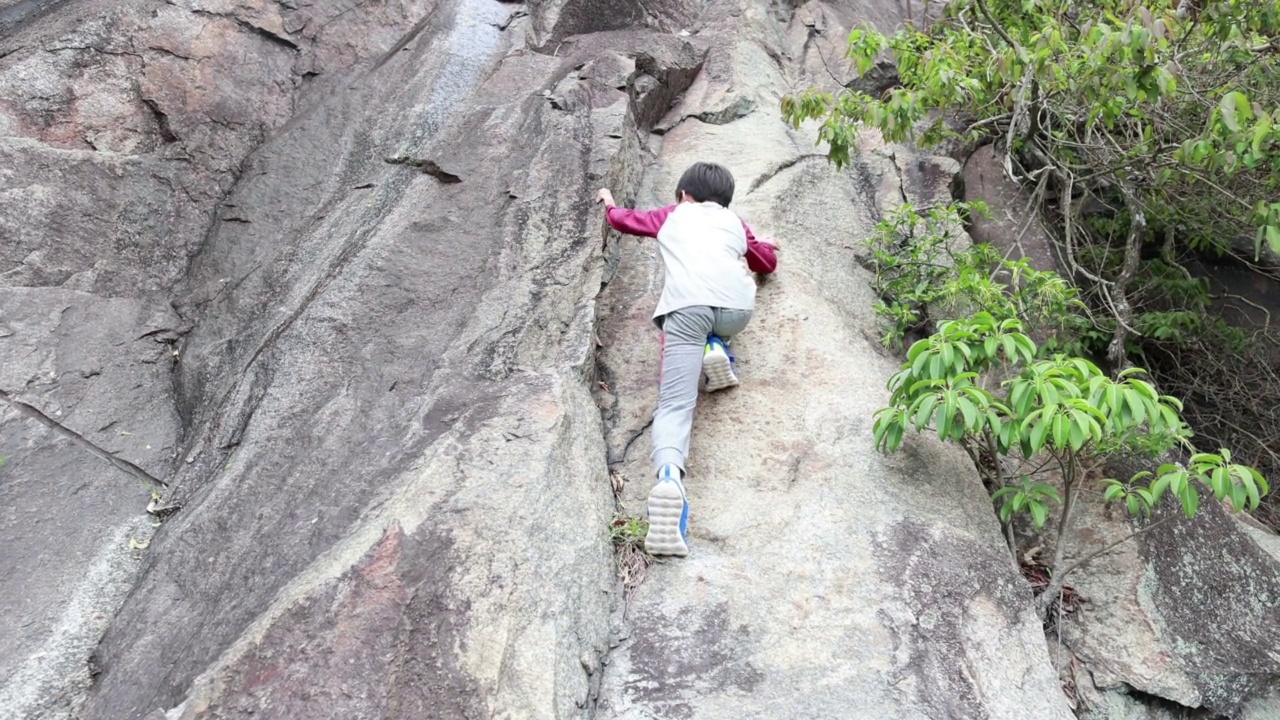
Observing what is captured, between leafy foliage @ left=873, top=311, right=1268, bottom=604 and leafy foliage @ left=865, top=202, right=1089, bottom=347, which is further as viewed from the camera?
leafy foliage @ left=865, top=202, right=1089, bottom=347

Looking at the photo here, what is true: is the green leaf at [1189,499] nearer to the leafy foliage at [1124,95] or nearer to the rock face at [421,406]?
the rock face at [421,406]

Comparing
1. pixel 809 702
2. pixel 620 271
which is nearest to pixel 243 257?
pixel 620 271

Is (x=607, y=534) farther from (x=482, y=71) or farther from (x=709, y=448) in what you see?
(x=482, y=71)

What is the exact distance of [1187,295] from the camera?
6.84m

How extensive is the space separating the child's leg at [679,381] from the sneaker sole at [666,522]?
0.49 ft

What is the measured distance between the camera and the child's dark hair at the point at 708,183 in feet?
15.5

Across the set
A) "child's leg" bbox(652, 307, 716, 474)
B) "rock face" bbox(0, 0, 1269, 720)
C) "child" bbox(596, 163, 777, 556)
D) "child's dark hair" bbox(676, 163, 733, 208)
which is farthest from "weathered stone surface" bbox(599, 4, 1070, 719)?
"child's dark hair" bbox(676, 163, 733, 208)

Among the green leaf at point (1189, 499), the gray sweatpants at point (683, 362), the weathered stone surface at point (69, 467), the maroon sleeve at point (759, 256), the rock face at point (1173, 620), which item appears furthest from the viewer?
the maroon sleeve at point (759, 256)

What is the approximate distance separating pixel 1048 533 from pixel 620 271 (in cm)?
282

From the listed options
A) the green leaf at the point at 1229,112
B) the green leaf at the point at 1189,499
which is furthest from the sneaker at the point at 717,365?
the green leaf at the point at 1229,112

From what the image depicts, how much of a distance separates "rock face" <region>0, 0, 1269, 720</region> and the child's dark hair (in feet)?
2.38

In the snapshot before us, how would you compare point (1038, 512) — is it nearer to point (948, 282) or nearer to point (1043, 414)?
point (1043, 414)

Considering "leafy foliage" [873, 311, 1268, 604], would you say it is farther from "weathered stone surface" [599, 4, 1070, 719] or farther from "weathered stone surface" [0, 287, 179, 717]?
"weathered stone surface" [0, 287, 179, 717]

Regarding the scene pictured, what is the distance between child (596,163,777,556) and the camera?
3781mm
